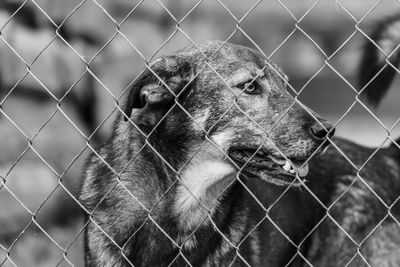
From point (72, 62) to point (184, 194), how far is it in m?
3.43

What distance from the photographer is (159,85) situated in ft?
13.0

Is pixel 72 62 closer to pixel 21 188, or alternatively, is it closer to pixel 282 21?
pixel 21 188

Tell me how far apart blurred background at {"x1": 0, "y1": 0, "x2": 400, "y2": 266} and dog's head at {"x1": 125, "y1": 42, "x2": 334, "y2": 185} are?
96 cm

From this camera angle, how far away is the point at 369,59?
4.68 m

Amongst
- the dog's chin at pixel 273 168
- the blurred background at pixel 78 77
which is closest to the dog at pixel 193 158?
the dog's chin at pixel 273 168

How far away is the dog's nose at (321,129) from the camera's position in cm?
373

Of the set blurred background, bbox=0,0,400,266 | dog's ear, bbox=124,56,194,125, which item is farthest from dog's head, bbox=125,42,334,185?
blurred background, bbox=0,0,400,266

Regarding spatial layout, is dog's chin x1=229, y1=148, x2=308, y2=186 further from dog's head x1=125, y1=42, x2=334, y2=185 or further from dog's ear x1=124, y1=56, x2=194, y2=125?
dog's ear x1=124, y1=56, x2=194, y2=125

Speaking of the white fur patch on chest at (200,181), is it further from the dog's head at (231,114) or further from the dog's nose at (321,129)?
the dog's nose at (321,129)

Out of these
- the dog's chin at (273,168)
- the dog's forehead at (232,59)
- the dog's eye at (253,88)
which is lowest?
the dog's chin at (273,168)

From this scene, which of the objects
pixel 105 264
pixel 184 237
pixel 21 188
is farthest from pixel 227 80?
pixel 21 188

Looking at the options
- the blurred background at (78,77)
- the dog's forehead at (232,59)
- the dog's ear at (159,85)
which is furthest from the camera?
the blurred background at (78,77)

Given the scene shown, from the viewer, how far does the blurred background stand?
6352 millimetres

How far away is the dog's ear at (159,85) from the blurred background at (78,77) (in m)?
0.95
